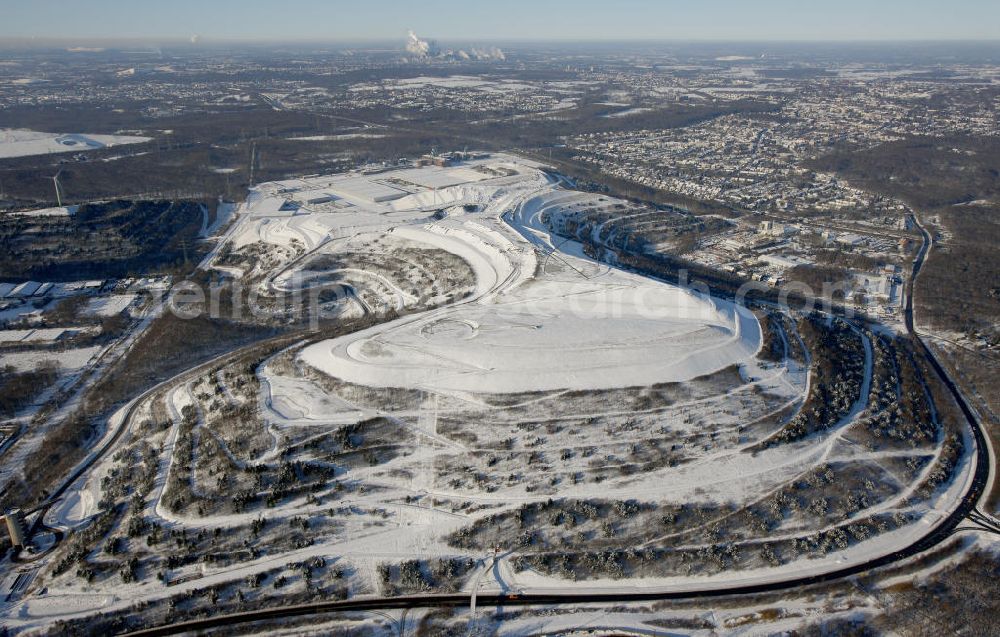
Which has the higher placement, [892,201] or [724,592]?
[892,201]

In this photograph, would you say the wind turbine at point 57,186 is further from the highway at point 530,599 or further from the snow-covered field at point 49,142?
the highway at point 530,599

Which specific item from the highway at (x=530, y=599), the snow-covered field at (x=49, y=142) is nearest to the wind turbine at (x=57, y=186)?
the snow-covered field at (x=49, y=142)

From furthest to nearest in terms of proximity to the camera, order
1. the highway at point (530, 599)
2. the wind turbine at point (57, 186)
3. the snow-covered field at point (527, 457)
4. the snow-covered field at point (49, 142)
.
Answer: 1. the snow-covered field at point (49, 142)
2. the wind turbine at point (57, 186)
3. the snow-covered field at point (527, 457)
4. the highway at point (530, 599)

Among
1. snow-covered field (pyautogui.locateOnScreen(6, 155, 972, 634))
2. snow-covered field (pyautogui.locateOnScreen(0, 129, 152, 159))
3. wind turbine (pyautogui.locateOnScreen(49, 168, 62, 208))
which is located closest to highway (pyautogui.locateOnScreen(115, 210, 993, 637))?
snow-covered field (pyautogui.locateOnScreen(6, 155, 972, 634))

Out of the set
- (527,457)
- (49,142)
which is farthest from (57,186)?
(527,457)

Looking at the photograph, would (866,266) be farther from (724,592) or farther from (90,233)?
(90,233)

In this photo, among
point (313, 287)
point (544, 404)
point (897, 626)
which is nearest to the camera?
point (897, 626)

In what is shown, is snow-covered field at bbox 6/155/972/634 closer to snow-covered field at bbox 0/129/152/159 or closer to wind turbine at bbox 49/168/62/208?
wind turbine at bbox 49/168/62/208

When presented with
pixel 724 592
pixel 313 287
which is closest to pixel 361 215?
pixel 313 287
